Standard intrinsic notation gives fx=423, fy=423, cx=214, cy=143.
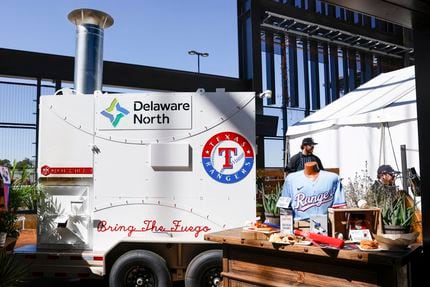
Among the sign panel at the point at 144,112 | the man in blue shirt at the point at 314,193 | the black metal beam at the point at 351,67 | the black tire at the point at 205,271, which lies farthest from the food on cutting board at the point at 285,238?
the black metal beam at the point at 351,67

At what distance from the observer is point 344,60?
16.8 m

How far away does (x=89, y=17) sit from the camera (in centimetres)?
620

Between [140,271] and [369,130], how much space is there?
15.8 feet

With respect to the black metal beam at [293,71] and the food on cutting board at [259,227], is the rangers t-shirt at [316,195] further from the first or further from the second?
the black metal beam at [293,71]

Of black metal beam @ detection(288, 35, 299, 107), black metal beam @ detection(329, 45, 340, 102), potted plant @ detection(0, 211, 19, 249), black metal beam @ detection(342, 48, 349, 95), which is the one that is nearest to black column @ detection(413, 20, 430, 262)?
potted plant @ detection(0, 211, 19, 249)

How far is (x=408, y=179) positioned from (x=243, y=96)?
330 centimetres

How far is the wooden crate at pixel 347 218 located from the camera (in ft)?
9.24

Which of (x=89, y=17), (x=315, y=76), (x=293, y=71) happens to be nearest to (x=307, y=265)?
(x=89, y=17)

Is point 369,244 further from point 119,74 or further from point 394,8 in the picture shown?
point 119,74

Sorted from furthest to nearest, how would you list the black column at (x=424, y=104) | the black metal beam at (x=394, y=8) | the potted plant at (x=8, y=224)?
the potted plant at (x=8, y=224) → the black column at (x=424, y=104) → the black metal beam at (x=394, y=8)

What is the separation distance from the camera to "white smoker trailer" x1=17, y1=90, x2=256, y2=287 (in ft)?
15.9

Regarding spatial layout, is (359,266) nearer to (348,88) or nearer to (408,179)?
(408,179)

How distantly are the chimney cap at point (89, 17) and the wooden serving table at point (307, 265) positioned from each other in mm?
4244

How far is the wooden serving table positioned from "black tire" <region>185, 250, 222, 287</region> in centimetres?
132
